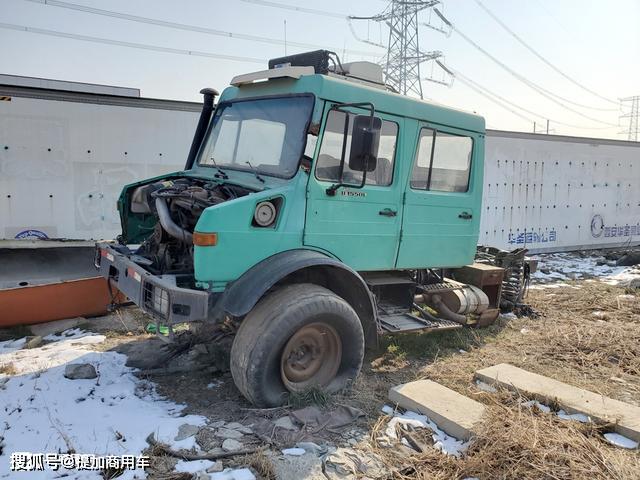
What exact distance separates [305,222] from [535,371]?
2.83m

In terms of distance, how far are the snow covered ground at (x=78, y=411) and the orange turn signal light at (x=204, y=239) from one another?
1.30 metres

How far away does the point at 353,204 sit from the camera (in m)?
4.37

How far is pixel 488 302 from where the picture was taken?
607 cm

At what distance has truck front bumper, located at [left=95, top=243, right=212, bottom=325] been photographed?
11.4ft

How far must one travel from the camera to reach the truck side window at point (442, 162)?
4941 millimetres

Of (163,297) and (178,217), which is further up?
(178,217)

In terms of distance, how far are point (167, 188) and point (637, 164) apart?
14.0 metres

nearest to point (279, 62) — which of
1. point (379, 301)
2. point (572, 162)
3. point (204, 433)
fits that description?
point (379, 301)

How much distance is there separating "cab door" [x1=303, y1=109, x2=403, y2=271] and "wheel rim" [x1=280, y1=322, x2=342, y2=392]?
27.9 inches

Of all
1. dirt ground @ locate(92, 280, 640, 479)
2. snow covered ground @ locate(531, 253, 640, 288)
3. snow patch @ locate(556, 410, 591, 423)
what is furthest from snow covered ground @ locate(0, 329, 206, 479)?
snow covered ground @ locate(531, 253, 640, 288)

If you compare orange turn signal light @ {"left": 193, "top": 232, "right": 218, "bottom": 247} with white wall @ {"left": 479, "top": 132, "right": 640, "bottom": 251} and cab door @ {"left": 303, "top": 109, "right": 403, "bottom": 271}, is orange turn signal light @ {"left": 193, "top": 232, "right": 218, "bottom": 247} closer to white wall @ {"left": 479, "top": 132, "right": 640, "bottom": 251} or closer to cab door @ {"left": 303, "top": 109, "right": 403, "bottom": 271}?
cab door @ {"left": 303, "top": 109, "right": 403, "bottom": 271}

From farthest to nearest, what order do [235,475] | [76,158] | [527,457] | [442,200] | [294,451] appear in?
[76,158]
[442,200]
[294,451]
[527,457]
[235,475]

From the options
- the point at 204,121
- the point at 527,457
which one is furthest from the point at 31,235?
the point at 527,457

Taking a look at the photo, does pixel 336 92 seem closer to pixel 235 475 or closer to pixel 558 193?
pixel 235 475
